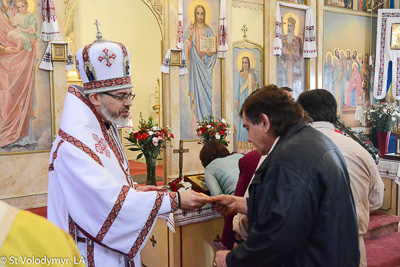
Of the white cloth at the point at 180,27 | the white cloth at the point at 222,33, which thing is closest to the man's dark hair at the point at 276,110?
the white cloth at the point at 180,27

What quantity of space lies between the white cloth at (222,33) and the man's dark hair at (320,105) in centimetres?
610

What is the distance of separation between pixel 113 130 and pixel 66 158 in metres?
0.54

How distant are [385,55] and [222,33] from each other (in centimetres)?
590

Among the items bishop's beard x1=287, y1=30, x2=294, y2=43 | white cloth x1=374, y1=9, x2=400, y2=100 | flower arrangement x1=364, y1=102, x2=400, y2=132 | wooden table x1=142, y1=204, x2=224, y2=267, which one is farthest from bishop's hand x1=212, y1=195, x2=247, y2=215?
white cloth x1=374, y1=9, x2=400, y2=100

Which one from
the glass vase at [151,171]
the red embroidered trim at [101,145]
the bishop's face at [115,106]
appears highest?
the bishop's face at [115,106]

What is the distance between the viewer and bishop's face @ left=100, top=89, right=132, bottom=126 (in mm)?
2240

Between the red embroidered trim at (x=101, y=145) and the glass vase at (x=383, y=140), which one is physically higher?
the red embroidered trim at (x=101, y=145)

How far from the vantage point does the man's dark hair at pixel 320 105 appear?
9.43 ft

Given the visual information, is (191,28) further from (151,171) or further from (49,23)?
(151,171)

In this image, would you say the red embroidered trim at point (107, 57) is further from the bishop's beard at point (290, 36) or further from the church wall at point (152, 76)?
the bishop's beard at point (290, 36)

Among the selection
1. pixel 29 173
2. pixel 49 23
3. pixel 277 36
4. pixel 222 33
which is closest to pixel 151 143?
pixel 29 173

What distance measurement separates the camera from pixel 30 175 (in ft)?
22.5

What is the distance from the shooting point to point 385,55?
11.8 m

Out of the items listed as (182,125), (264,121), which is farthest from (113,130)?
(182,125)
